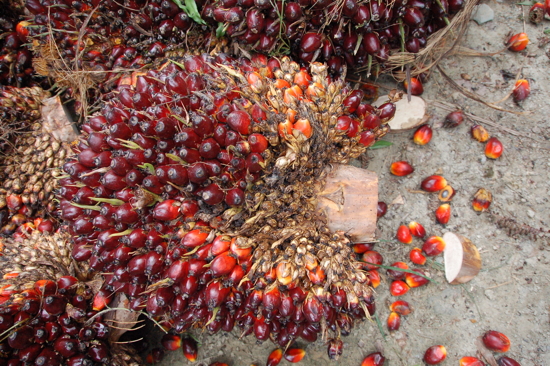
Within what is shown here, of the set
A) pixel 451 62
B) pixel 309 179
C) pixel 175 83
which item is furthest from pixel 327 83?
pixel 451 62

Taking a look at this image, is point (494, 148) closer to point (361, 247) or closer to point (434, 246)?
point (434, 246)

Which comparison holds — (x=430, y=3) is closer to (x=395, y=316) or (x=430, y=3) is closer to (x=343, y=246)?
(x=343, y=246)

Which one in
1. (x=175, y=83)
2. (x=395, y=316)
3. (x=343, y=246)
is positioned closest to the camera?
(x=175, y=83)

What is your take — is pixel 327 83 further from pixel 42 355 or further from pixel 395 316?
pixel 42 355

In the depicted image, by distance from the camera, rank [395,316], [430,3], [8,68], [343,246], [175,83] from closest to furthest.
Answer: [175,83] < [343,246] < [430,3] < [395,316] < [8,68]

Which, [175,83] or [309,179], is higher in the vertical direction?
[175,83]

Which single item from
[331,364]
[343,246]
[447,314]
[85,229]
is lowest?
[331,364]

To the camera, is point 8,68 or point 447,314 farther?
point 8,68
